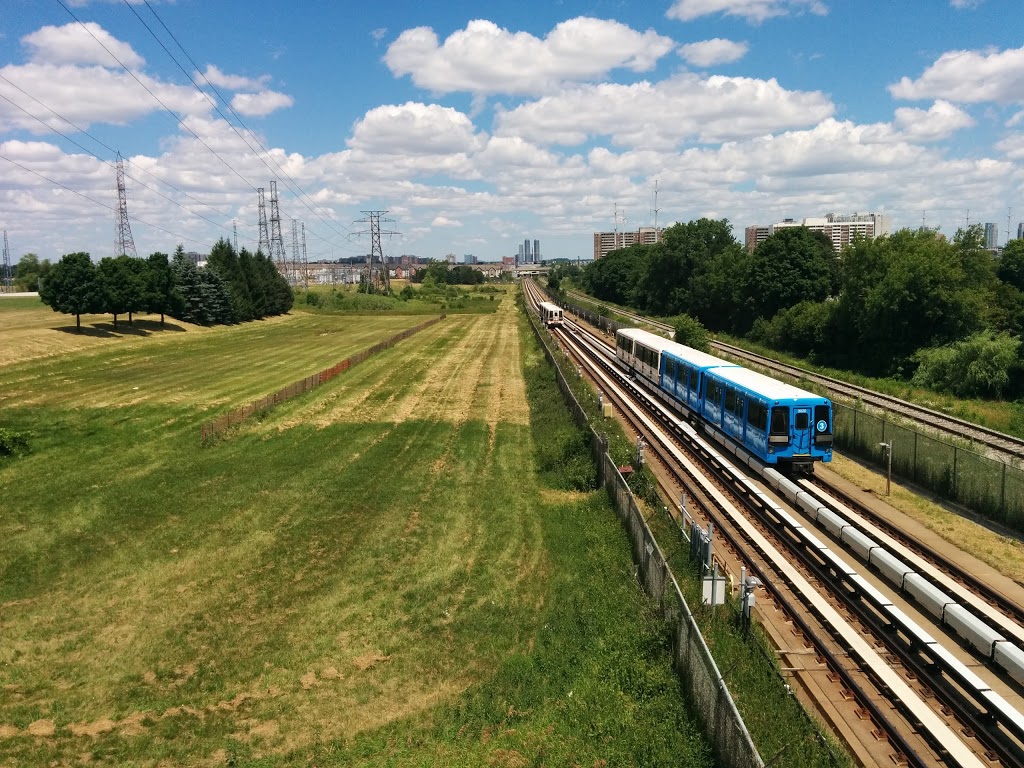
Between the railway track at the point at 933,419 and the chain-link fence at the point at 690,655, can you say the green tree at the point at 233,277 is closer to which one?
the railway track at the point at 933,419

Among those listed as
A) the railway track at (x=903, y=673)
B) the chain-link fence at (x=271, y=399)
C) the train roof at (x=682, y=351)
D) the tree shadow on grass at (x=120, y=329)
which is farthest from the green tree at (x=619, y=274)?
the railway track at (x=903, y=673)

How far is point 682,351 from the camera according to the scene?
37.5 m

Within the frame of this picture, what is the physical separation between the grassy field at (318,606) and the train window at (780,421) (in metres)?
6.60

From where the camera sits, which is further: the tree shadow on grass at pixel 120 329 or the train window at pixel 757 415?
the tree shadow on grass at pixel 120 329

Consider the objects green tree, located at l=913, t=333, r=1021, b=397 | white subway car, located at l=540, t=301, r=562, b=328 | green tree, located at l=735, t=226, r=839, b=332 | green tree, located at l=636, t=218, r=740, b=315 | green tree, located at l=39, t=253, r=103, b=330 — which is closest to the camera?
green tree, located at l=913, t=333, r=1021, b=397

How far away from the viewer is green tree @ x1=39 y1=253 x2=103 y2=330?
67250 mm

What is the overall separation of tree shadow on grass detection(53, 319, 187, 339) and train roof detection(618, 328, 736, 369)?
5280 centimetres

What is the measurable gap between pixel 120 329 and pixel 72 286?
8852 millimetres

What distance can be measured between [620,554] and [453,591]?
13.8ft

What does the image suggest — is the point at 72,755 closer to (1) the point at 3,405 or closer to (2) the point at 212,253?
(1) the point at 3,405

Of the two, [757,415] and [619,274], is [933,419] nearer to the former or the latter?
[757,415]

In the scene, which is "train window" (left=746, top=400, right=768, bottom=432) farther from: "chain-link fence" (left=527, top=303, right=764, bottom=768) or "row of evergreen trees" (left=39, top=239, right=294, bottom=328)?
"row of evergreen trees" (left=39, top=239, right=294, bottom=328)

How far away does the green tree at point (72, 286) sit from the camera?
6725cm

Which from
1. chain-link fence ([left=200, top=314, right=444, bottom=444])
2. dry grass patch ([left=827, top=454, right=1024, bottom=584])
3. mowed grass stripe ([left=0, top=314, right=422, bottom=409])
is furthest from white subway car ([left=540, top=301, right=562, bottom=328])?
dry grass patch ([left=827, top=454, right=1024, bottom=584])
